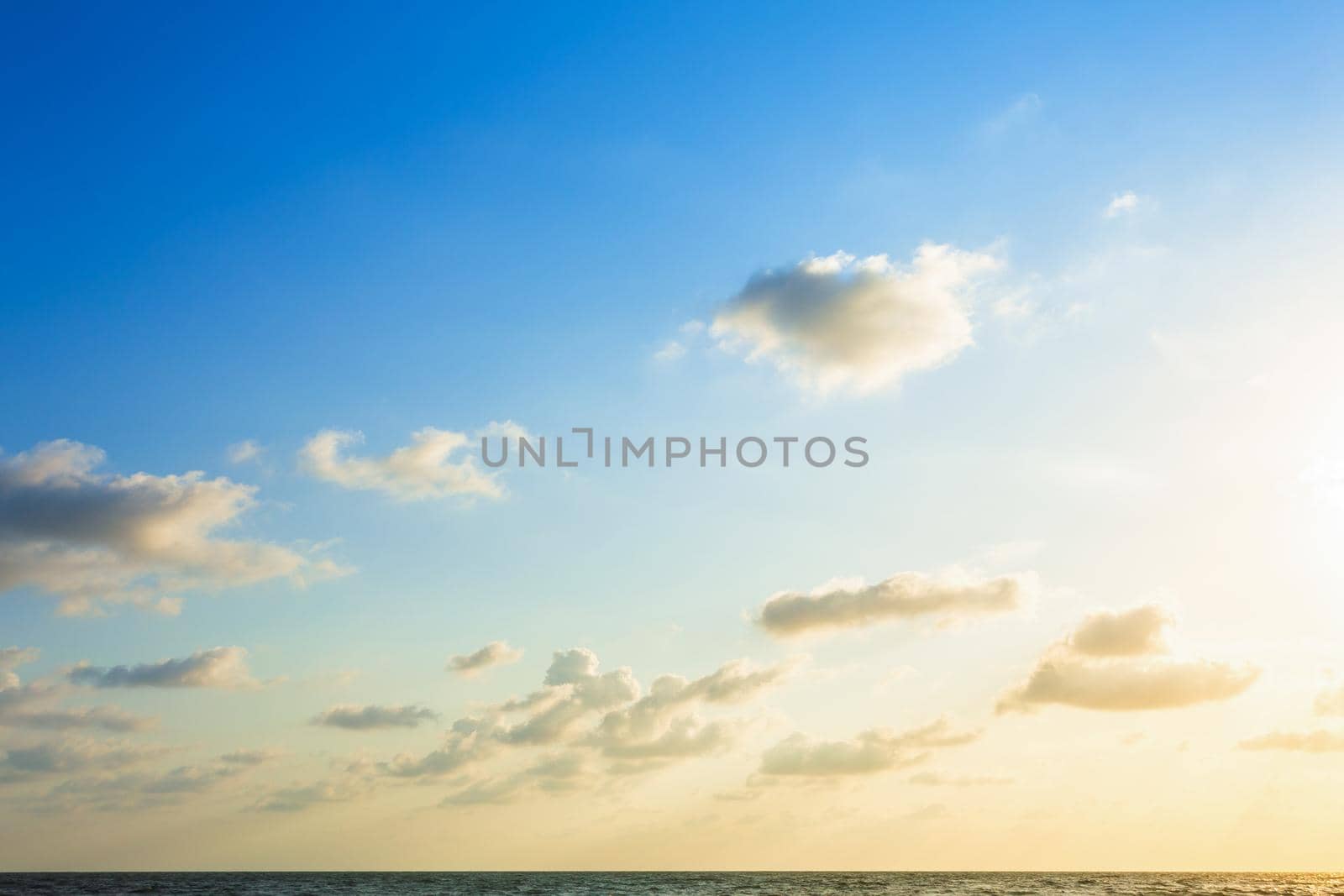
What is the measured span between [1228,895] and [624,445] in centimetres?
12949

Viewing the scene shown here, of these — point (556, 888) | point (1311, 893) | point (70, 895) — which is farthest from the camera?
point (556, 888)

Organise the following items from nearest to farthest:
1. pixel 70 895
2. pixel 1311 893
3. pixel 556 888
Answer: pixel 70 895 < pixel 1311 893 < pixel 556 888

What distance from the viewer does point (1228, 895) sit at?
471ft

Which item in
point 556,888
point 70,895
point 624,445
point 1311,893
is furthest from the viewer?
point 556,888

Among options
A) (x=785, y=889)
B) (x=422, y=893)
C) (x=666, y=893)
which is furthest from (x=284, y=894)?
(x=785, y=889)

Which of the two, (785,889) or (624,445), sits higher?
(624,445)

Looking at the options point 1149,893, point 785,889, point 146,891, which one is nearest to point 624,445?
point 785,889

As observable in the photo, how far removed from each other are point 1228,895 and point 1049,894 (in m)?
25.3

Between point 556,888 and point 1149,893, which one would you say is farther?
point 556,888

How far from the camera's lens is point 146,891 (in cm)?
15825

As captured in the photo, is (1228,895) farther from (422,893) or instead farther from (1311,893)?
(422,893)

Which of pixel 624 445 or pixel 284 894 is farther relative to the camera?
pixel 284 894

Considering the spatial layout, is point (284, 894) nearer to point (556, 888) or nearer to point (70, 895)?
point (70, 895)

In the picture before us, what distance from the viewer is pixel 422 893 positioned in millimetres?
149250
